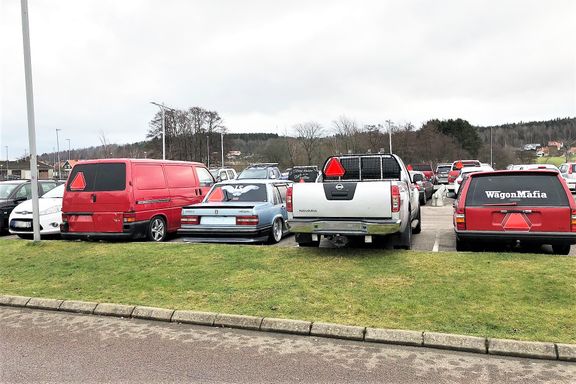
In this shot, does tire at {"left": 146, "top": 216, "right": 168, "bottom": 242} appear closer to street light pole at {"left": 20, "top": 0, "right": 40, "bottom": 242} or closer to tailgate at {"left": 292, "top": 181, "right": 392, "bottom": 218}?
street light pole at {"left": 20, "top": 0, "right": 40, "bottom": 242}

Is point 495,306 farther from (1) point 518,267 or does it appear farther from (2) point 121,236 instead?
(2) point 121,236

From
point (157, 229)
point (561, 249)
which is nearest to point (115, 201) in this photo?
point (157, 229)

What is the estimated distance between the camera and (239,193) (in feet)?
33.5

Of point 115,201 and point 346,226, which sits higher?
point 115,201

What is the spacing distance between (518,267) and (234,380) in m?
4.70

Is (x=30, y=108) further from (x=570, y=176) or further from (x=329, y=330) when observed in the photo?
(x=570, y=176)

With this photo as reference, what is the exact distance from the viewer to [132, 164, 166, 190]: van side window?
10047 mm

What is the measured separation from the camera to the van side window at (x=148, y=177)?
10047mm

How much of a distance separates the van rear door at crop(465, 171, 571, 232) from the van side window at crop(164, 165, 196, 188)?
6879 mm

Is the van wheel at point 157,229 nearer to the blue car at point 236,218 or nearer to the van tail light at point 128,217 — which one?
the van tail light at point 128,217

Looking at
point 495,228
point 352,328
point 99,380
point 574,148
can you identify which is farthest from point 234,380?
point 574,148

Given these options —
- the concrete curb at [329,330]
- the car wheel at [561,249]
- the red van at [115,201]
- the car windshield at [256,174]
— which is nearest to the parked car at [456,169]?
the car windshield at [256,174]

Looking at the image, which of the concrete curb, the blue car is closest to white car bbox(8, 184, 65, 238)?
the blue car

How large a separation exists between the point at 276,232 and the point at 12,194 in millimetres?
8779
